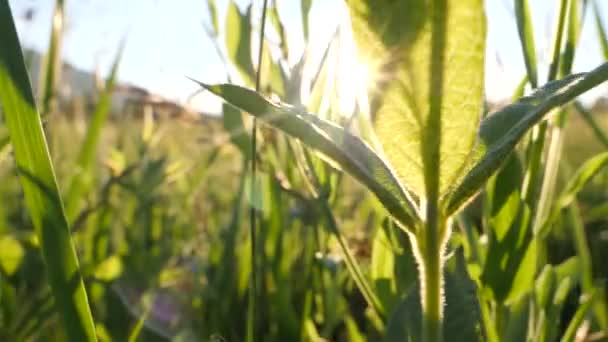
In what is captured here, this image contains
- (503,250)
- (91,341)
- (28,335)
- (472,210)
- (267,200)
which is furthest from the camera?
(472,210)

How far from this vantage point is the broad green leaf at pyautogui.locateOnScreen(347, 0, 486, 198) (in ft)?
1.14

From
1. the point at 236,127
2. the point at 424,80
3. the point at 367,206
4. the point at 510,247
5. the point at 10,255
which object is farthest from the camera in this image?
the point at 367,206

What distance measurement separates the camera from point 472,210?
5.42 feet

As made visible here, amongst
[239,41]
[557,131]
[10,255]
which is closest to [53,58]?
[10,255]

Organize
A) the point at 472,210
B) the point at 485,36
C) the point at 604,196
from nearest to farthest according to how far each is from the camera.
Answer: the point at 485,36, the point at 472,210, the point at 604,196

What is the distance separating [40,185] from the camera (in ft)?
1.97

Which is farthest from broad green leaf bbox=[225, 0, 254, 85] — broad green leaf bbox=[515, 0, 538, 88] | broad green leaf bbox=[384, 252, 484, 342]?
broad green leaf bbox=[384, 252, 484, 342]

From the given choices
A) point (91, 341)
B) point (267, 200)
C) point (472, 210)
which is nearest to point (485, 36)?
point (91, 341)

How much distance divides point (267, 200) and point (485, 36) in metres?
0.77

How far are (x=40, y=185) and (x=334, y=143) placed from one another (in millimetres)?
296

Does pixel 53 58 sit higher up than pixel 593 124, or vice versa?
pixel 53 58

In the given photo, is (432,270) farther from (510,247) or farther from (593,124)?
(593,124)

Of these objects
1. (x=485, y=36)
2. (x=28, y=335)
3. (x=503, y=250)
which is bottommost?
(x=28, y=335)

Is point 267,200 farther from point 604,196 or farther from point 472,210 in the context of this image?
point 604,196
